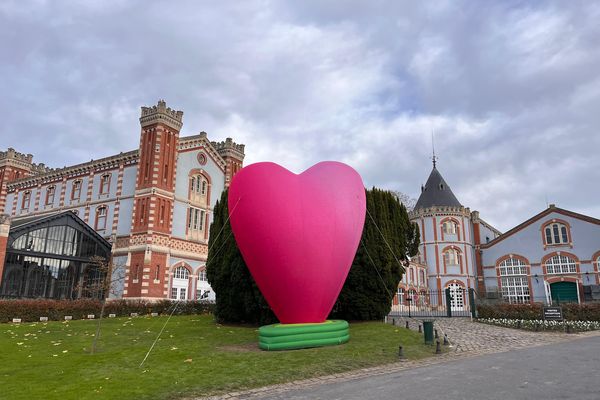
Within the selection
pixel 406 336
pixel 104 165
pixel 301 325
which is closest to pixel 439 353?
pixel 406 336

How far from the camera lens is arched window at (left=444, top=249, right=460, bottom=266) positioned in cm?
4581

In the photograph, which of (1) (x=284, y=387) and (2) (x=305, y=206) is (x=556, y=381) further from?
(2) (x=305, y=206)

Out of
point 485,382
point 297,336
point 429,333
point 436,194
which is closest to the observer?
point 485,382

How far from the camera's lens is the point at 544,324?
18250 millimetres

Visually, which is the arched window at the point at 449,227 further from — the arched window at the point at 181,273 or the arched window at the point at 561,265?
the arched window at the point at 181,273

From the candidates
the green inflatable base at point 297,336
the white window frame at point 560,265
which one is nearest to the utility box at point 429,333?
the green inflatable base at point 297,336

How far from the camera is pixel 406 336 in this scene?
14766 millimetres

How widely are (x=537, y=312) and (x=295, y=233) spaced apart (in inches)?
608

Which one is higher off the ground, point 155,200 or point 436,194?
point 436,194

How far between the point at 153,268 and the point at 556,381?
2752 centimetres

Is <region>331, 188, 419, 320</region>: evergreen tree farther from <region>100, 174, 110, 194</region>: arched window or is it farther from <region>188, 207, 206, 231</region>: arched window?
<region>100, 174, 110, 194</region>: arched window

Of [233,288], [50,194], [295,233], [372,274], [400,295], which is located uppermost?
[50,194]

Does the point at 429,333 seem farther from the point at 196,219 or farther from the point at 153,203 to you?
the point at 196,219

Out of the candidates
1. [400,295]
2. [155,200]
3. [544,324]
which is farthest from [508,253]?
[155,200]
